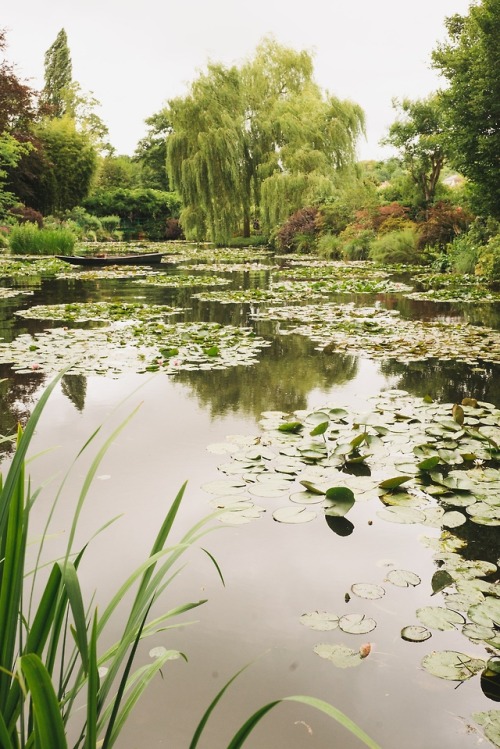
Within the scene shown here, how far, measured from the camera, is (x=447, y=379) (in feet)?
13.0

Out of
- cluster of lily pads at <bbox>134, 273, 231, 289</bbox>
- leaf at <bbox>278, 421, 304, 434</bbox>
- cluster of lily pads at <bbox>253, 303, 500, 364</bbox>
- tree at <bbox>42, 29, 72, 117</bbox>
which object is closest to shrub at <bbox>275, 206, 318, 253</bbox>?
cluster of lily pads at <bbox>134, 273, 231, 289</bbox>

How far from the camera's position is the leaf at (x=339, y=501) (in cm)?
205

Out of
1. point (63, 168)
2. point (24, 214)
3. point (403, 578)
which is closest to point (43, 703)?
point (403, 578)

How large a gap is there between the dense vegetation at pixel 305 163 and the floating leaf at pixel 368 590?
8829 millimetres

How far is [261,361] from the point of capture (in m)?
4.50

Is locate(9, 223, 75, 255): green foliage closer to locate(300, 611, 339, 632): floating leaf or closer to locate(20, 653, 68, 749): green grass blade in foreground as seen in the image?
locate(300, 611, 339, 632): floating leaf

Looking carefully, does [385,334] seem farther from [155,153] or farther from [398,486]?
[155,153]

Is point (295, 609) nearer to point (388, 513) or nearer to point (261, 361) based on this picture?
point (388, 513)

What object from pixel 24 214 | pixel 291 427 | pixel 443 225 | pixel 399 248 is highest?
pixel 24 214

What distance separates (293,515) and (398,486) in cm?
50

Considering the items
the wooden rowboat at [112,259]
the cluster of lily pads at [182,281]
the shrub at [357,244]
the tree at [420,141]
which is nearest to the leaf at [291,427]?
the cluster of lily pads at [182,281]

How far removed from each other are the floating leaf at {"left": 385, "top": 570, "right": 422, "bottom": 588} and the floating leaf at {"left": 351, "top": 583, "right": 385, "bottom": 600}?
5 centimetres

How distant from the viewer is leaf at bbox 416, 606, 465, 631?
1447 mm

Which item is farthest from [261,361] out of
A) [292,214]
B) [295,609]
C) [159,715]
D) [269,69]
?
[269,69]
